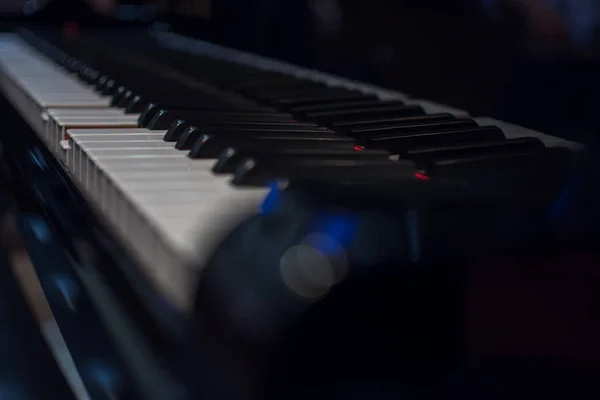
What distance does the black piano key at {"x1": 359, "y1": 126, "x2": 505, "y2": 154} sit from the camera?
0.89m

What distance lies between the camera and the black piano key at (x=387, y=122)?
99 centimetres

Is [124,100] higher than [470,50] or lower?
lower

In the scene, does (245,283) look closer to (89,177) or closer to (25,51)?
(89,177)

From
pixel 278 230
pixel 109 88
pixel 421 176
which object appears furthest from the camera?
pixel 109 88

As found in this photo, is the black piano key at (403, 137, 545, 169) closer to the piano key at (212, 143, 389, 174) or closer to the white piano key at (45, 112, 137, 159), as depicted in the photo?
the piano key at (212, 143, 389, 174)

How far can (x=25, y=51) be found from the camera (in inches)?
83.0

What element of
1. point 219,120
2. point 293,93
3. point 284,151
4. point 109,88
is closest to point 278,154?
point 284,151

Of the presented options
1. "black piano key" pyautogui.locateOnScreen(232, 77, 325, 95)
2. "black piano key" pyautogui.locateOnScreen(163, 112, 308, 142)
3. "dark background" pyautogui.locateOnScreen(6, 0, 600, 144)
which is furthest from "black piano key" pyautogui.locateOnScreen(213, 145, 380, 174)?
"black piano key" pyautogui.locateOnScreen(232, 77, 325, 95)

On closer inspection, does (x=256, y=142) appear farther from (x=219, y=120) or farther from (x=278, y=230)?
(x=278, y=230)

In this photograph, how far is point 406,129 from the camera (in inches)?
37.7

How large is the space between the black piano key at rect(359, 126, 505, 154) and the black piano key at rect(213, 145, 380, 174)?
3 centimetres

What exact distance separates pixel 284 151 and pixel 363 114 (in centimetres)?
32

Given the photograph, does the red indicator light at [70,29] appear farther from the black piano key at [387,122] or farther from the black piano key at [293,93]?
the black piano key at [387,122]

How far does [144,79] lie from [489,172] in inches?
33.9
